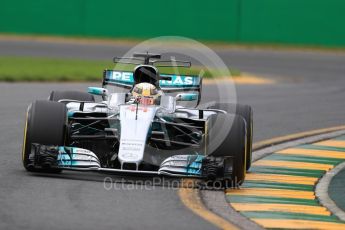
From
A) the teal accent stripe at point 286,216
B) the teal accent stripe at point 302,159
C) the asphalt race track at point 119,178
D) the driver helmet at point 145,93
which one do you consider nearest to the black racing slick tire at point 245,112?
the driver helmet at point 145,93

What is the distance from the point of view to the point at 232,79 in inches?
1077

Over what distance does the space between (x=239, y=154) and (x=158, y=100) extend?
1.40 m

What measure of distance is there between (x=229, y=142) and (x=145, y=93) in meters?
1.35

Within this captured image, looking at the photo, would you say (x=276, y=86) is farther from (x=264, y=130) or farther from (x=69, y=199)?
(x=69, y=199)

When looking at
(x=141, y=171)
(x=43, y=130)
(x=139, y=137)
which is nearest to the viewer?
(x=141, y=171)

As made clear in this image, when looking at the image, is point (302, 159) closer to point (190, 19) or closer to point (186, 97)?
point (186, 97)

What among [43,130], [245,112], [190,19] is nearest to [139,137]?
[43,130]

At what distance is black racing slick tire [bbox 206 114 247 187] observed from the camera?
10.9 metres

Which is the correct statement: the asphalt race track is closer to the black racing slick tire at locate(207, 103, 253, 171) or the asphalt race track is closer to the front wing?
the front wing

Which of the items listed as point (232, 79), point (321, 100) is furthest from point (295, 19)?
point (321, 100)

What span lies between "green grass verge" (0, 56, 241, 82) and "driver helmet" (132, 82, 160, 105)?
1152cm

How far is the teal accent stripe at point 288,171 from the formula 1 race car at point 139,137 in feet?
1.67

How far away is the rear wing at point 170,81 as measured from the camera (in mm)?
12906

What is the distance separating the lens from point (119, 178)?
11.1 meters
